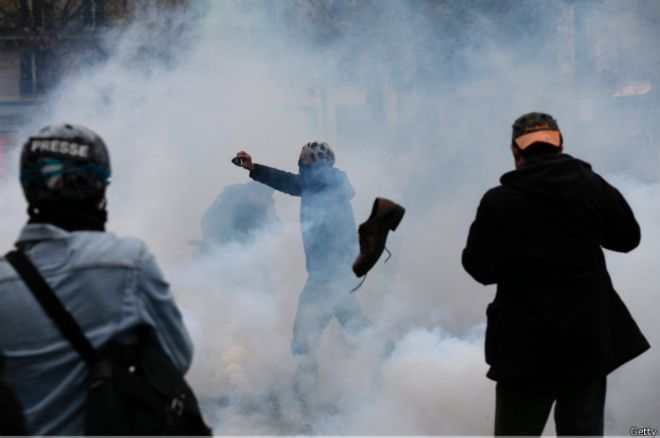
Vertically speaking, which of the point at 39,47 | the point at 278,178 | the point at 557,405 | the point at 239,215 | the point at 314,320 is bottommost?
the point at 314,320

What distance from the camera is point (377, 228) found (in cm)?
326

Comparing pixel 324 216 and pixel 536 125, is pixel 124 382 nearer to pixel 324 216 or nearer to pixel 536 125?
pixel 536 125

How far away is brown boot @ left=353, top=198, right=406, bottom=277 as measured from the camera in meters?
3.24

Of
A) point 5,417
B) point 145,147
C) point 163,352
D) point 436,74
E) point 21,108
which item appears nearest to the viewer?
point 5,417

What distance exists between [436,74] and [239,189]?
264 inches

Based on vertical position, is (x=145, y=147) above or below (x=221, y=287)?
above

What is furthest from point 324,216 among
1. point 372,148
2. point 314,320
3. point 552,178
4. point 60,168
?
point 372,148

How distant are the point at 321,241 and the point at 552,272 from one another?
8.48 feet

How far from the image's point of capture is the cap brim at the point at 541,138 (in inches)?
110

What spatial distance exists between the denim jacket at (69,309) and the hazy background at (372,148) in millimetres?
2548

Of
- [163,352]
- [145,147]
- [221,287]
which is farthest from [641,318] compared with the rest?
[145,147]

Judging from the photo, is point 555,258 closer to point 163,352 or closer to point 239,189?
point 163,352

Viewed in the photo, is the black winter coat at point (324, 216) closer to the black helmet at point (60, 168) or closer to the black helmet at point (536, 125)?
the black helmet at point (536, 125)

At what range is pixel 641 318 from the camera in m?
4.82
